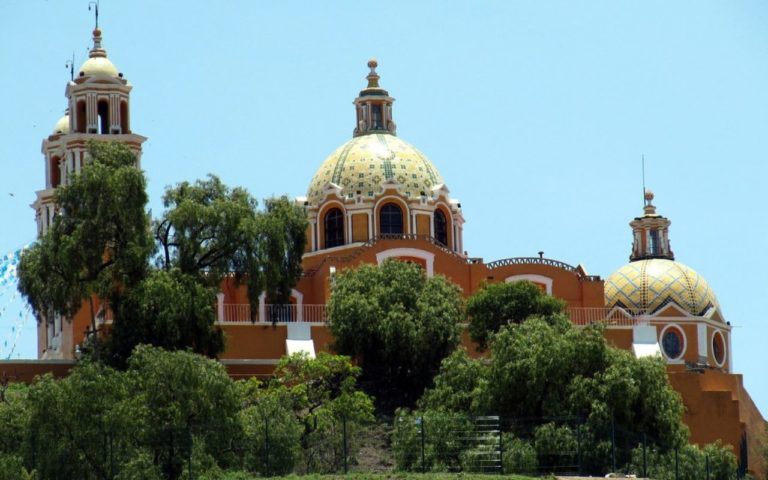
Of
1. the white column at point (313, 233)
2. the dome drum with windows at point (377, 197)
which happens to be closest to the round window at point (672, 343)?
the dome drum with windows at point (377, 197)

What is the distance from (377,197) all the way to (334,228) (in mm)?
1799

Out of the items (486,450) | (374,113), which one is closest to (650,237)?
(374,113)

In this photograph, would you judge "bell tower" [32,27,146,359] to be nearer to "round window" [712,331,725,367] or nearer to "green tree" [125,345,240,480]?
"green tree" [125,345,240,480]

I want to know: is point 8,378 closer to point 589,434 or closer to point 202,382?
point 202,382

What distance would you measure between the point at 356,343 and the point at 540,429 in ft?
33.6

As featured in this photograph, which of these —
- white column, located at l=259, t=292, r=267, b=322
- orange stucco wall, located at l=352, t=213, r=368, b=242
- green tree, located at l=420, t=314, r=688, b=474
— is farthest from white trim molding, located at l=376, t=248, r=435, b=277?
green tree, located at l=420, t=314, r=688, b=474

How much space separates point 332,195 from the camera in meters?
75.6

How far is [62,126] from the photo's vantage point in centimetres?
7662

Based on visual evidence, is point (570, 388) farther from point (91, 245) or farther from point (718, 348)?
point (718, 348)

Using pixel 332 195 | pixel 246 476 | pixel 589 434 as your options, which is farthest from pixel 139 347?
pixel 332 195

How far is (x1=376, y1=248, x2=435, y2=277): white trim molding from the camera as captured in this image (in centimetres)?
7112

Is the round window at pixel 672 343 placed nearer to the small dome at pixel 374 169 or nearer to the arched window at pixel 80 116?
the small dome at pixel 374 169

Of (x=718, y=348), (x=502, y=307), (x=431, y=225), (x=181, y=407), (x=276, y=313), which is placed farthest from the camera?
(x=718, y=348)

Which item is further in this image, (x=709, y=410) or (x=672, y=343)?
(x=672, y=343)
